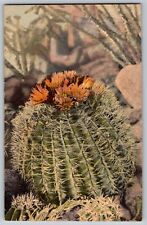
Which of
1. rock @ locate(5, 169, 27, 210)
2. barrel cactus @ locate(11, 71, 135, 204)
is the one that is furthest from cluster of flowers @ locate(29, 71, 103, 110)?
rock @ locate(5, 169, 27, 210)

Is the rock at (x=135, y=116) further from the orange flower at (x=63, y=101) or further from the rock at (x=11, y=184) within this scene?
the rock at (x=11, y=184)

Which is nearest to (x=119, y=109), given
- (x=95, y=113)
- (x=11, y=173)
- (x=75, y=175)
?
(x=95, y=113)

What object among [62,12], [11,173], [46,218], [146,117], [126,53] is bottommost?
[46,218]

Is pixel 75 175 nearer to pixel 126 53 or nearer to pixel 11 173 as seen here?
pixel 11 173

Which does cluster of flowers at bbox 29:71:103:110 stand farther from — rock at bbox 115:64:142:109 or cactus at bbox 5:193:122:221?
cactus at bbox 5:193:122:221

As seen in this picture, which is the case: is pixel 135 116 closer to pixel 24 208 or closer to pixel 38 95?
pixel 38 95

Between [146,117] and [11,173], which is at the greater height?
[146,117]

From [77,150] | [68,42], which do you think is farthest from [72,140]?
[68,42]
